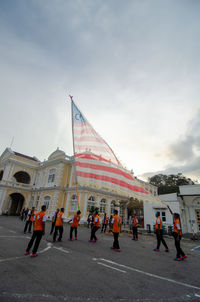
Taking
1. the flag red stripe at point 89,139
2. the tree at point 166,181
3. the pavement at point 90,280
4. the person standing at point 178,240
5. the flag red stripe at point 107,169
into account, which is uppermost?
the tree at point 166,181

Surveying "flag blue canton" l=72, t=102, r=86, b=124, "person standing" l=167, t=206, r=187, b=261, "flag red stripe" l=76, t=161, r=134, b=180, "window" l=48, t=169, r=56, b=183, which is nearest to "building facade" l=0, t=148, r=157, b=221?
"window" l=48, t=169, r=56, b=183

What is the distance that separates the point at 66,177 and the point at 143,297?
26.6 meters

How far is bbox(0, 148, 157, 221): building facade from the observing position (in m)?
25.5

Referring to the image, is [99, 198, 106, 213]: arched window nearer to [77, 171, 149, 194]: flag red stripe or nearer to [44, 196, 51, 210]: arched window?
[44, 196, 51, 210]: arched window

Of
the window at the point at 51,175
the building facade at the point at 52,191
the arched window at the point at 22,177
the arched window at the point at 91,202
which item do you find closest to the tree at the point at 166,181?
the building facade at the point at 52,191

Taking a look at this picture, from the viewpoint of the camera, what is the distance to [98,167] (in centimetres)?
681

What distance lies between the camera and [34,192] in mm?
32562

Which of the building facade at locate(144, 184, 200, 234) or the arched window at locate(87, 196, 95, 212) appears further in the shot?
the arched window at locate(87, 196, 95, 212)

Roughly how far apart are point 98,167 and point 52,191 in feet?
76.7

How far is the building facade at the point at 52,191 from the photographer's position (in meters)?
25.5

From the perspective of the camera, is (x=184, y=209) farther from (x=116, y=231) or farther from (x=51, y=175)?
(x=51, y=175)

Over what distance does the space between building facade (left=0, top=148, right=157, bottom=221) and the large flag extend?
17425mm

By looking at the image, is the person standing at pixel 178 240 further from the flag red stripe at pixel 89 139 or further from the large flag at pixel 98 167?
the flag red stripe at pixel 89 139

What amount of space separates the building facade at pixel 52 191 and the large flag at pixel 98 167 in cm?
1742
